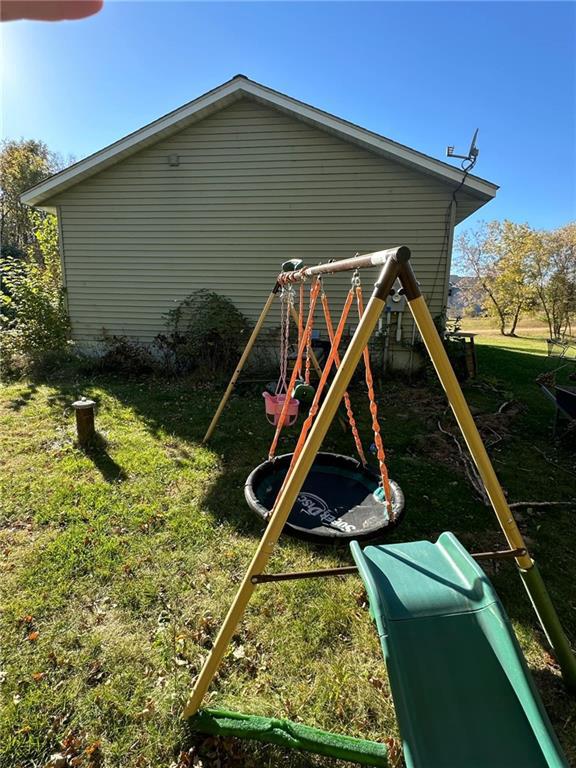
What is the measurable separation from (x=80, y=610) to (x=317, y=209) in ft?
24.2

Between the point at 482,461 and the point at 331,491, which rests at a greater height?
the point at 482,461

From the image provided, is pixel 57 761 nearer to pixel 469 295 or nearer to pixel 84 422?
pixel 84 422

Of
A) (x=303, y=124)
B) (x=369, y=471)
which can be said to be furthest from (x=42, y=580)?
(x=303, y=124)

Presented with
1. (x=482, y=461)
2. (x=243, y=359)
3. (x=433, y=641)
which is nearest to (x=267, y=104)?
(x=243, y=359)

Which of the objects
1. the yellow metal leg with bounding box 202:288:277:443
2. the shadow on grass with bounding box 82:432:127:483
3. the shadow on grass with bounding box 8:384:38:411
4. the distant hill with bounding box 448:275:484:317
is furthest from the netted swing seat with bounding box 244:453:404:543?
the distant hill with bounding box 448:275:484:317

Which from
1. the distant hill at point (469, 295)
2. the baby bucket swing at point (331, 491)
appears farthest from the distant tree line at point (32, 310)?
the distant hill at point (469, 295)

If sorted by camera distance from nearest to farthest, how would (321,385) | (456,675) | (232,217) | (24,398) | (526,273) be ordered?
(456,675) < (321,385) < (24,398) < (232,217) < (526,273)

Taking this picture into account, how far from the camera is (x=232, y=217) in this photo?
7926mm

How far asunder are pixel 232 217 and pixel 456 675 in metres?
8.07

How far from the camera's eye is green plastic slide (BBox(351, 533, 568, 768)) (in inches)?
50.3

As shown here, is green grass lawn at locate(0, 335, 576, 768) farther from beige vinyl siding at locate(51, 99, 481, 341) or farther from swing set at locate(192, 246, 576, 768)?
beige vinyl siding at locate(51, 99, 481, 341)

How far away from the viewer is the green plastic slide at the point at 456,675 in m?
1.28

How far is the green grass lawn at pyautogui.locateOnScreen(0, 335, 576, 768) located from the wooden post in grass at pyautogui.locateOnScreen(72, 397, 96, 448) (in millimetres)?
146

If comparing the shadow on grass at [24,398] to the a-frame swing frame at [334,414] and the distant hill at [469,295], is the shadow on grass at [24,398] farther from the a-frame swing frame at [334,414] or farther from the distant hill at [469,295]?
the distant hill at [469,295]
